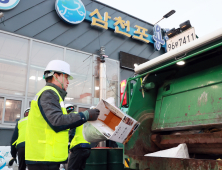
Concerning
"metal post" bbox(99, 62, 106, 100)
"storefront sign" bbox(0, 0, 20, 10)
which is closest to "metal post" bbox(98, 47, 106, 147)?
"metal post" bbox(99, 62, 106, 100)

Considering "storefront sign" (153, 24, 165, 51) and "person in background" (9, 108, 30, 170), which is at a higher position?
"storefront sign" (153, 24, 165, 51)

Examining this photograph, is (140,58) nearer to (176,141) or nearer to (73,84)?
(73,84)

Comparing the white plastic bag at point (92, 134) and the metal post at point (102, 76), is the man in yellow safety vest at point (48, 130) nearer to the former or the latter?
the white plastic bag at point (92, 134)

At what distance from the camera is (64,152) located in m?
1.88

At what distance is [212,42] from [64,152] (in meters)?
1.78

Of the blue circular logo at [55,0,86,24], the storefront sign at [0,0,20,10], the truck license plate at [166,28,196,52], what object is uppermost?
the blue circular logo at [55,0,86,24]

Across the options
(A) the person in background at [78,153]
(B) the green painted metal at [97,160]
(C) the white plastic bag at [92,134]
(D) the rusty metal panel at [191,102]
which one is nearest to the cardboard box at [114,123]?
(C) the white plastic bag at [92,134]

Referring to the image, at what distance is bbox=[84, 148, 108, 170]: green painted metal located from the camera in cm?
425

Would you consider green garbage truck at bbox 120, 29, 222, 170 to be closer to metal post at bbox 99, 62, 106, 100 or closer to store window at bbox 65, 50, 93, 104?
metal post at bbox 99, 62, 106, 100

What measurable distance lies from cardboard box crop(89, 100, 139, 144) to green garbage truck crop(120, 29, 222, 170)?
340 mm

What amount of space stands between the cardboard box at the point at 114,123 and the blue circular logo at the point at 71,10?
23.0ft

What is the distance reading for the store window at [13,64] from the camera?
7293mm

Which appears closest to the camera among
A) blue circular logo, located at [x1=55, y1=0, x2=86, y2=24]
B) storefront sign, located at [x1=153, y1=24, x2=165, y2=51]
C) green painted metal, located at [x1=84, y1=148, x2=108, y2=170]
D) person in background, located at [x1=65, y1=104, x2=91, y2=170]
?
person in background, located at [x1=65, y1=104, x2=91, y2=170]

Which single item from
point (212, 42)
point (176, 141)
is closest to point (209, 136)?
point (176, 141)
